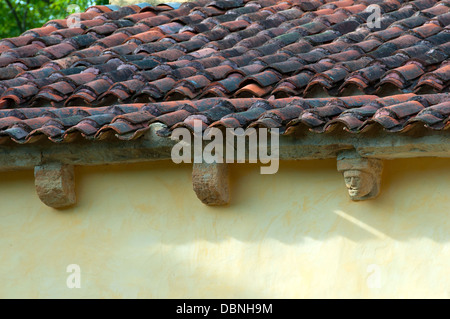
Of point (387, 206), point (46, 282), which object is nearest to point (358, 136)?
point (387, 206)

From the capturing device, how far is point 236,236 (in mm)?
4699

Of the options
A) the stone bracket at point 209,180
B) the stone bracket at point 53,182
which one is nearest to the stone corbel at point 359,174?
the stone bracket at point 209,180

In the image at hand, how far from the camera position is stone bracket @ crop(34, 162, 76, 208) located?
4.87 metres

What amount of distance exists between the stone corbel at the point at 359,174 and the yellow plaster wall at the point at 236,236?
0.12m

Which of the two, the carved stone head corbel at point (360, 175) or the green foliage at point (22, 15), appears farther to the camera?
the green foliage at point (22, 15)

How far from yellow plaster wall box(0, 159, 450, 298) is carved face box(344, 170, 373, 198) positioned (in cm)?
15

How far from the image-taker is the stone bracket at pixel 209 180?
4535 mm

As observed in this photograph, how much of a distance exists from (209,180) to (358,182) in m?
0.87
